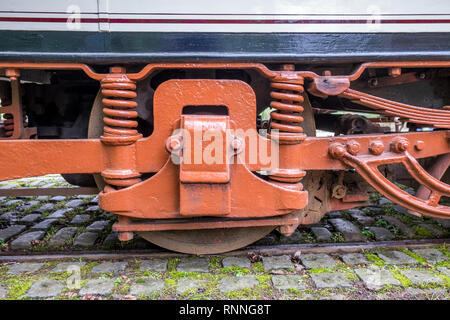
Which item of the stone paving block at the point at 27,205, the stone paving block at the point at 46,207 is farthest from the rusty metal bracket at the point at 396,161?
the stone paving block at the point at 27,205

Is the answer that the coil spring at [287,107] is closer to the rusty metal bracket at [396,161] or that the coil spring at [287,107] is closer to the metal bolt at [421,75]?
the rusty metal bracket at [396,161]

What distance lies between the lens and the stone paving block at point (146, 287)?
7.26ft

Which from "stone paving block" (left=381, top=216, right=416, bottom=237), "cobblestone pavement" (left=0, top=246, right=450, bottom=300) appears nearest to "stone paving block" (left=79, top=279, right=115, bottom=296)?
"cobblestone pavement" (left=0, top=246, right=450, bottom=300)

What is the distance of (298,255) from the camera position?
2738 mm

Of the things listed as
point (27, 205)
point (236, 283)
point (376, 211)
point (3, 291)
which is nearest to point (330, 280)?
point (236, 283)

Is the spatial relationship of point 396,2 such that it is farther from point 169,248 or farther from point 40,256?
point 40,256

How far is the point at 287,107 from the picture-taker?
235 centimetres

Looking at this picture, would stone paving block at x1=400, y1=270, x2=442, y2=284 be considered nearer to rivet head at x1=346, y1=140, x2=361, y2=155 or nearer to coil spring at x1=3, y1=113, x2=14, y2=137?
rivet head at x1=346, y1=140, x2=361, y2=155

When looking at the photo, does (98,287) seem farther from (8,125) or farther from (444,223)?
(444,223)

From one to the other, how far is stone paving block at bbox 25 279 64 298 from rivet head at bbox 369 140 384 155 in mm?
2534

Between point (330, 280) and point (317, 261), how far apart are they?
0.30m

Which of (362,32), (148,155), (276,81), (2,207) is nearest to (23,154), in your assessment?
(148,155)

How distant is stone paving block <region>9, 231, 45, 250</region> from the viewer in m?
2.92

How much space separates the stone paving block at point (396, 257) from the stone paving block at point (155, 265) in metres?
1.84
